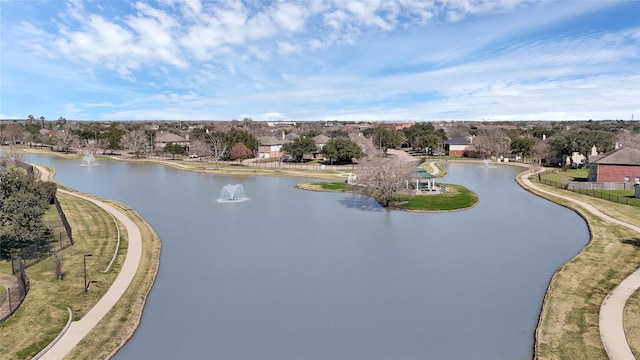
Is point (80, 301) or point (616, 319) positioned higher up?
point (80, 301)

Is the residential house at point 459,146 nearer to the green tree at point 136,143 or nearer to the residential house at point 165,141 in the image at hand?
the residential house at point 165,141

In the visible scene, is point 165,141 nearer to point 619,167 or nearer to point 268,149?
point 268,149

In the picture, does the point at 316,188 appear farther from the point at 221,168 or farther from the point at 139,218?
the point at 221,168

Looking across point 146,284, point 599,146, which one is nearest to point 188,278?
point 146,284

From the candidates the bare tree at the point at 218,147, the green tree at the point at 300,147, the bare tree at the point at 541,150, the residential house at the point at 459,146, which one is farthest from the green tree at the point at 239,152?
the bare tree at the point at 541,150

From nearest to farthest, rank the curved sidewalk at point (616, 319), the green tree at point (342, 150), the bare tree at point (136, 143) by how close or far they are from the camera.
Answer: the curved sidewalk at point (616, 319) < the green tree at point (342, 150) < the bare tree at point (136, 143)

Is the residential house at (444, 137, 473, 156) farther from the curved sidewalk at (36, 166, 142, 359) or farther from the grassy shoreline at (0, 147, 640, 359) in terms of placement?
the curved sidewalk at (36, 166, 142, 359)

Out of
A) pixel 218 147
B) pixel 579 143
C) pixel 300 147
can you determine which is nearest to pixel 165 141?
pixel 218 147
